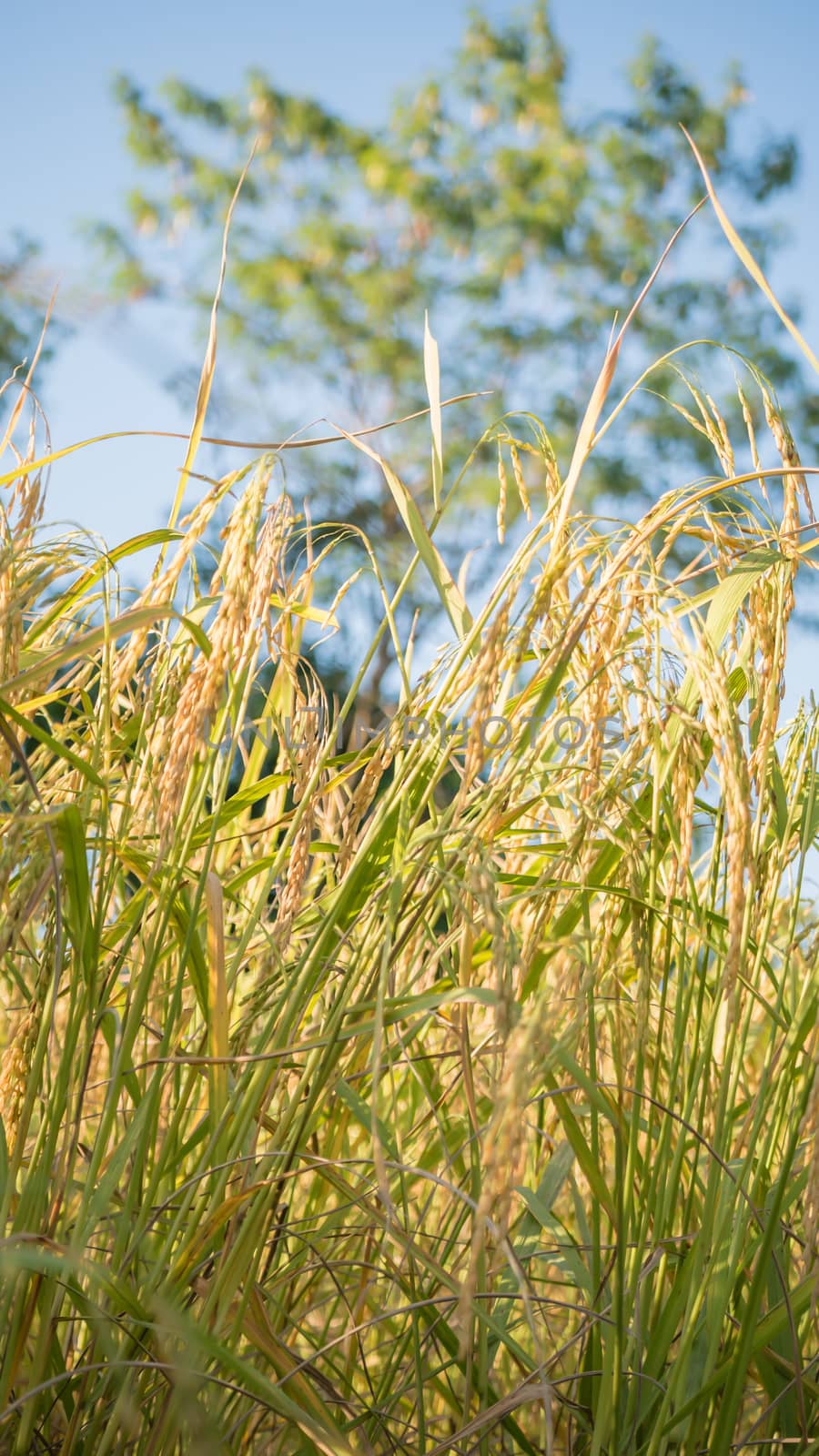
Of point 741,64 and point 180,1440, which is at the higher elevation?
point 741,64

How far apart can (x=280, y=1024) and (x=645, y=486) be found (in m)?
8.54

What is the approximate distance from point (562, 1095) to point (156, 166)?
32.9ft

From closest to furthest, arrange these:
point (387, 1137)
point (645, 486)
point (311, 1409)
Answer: point (311, 1409)
point (387, 1137)
point (645, 486)

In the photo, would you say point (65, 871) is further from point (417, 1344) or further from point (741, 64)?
point (741, 64)

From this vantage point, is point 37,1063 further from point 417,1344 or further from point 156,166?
point 156,166

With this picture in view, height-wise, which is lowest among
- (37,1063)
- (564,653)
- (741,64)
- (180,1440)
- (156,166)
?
(180,1440)

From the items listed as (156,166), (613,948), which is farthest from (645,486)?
(613,948)

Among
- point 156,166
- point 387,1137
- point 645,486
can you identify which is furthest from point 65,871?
point 156,166

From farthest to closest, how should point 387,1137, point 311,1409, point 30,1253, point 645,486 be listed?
point 645,486 → point 387,1137 → point 311,1409 → point 30,1253

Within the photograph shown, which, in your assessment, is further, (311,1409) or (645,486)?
(645,486)

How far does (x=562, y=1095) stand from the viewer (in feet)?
1.66

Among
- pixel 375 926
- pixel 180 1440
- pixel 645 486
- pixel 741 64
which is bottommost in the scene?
pixel 180 1440

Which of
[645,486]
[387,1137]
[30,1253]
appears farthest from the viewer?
[645,486]

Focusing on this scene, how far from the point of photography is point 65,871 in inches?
18.1
